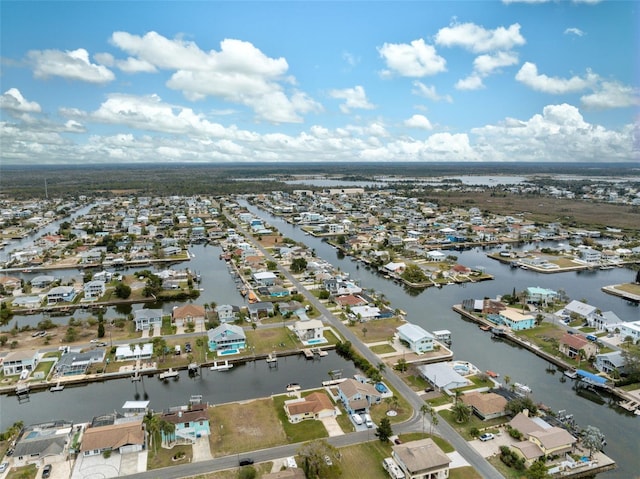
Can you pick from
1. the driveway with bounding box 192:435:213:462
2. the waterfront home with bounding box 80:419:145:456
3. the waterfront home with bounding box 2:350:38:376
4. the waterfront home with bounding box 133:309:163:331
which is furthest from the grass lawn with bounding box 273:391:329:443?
the waterfront home with bounding box 2:350:38:376

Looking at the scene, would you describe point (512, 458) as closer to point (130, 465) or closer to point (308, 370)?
point (308, 370)

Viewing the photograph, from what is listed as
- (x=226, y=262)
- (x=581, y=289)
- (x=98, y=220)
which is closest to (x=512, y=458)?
(x=581, y=289)

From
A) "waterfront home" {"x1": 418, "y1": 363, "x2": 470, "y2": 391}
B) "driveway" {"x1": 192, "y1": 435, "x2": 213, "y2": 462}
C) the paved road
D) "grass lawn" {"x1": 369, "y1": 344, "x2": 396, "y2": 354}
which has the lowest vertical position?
"driveway" {"x1": 192, "y1": 435, "x2": 213, "y2": 462}

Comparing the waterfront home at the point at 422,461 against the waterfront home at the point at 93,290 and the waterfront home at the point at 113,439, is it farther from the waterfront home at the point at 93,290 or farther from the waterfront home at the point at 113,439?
the waterfront home at the point at 93,290

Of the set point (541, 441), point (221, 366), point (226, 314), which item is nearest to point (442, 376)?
point (541, 441)

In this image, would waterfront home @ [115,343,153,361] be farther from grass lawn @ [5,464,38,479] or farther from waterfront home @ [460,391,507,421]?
waterfront home @ [460,391,507,421]

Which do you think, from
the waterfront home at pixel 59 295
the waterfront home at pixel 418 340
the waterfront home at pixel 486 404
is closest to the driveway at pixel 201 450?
the waterfront home at pixel 486 404
